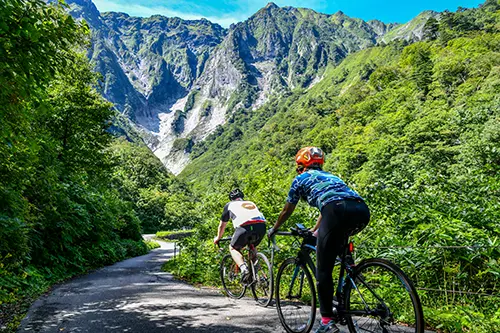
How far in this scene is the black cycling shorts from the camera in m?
5.69

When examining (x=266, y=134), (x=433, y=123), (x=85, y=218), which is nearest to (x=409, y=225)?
(x=85, y=218)

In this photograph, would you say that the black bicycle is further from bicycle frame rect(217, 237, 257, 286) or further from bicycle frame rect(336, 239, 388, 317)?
bicycle frame rect(217, 237, 257, 286)

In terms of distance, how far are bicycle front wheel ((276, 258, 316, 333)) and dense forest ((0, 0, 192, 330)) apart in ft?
11.7

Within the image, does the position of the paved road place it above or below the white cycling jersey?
below

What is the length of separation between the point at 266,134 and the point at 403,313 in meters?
172

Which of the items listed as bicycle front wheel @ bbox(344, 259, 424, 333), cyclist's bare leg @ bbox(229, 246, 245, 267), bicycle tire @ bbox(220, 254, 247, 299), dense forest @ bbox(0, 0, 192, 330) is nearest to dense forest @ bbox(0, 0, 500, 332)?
dense forest @ bbox(0, 0, 192, 330)

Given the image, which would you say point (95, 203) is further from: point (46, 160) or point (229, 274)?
point (229, 274)

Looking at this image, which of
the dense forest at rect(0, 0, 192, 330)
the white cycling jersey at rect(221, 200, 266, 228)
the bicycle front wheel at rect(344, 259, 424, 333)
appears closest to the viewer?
the bicycle front wheel at rect(344, 259, 424, 333)

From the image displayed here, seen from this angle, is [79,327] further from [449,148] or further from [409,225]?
[449,148]

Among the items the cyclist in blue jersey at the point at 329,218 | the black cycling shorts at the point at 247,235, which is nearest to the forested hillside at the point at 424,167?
the cyclist in blue jersey at the point at 329,218

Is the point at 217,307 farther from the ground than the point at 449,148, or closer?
closer

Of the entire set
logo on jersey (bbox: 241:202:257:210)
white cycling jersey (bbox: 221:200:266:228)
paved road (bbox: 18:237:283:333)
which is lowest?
paved road (bbox: 18:237:283:333)

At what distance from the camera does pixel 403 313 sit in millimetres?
3863

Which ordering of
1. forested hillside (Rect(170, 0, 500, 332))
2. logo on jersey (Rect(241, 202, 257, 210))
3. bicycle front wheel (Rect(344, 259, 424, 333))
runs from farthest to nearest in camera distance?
logo on jersey (Rect(241, 202, 257, 210)) < forested hillside (Rect(170, 0, 500, 332)) < bicycle front wheel (Rect(344, 259, 424, 333))
